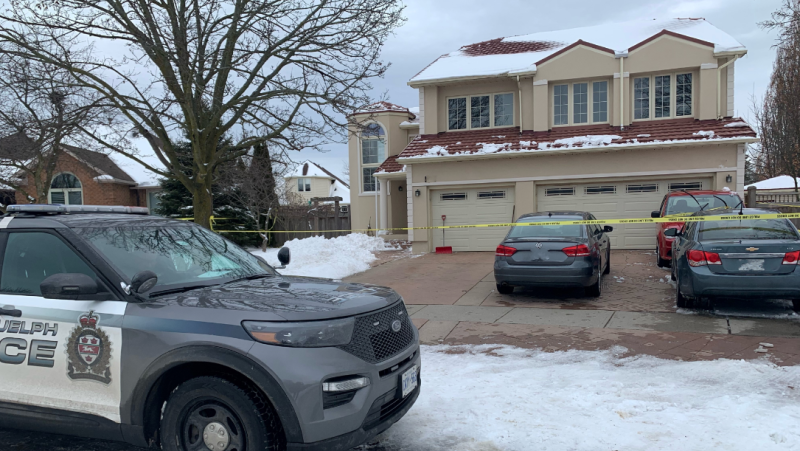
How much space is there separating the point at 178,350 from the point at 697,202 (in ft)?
40.7

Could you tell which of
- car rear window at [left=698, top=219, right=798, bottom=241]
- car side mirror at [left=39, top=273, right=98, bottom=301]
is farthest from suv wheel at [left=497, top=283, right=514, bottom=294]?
car side mirror at [left=39, top=273, right=98, bottom=301]

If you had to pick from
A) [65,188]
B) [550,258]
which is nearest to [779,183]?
[550,258]

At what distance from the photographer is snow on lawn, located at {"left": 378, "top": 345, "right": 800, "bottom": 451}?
4.06m

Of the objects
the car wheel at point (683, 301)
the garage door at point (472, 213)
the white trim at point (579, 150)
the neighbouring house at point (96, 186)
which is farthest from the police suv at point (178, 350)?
the neighbouring house at point (96, 186)

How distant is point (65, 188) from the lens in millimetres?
27438

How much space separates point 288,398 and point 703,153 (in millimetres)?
15601

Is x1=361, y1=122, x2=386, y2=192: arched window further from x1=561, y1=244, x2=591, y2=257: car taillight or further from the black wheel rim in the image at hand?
the black wheel rim

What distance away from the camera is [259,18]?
11820mm

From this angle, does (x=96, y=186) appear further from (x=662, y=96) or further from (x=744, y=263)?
(x=744, y=263)

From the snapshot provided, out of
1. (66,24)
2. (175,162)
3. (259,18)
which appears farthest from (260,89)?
(66,24)

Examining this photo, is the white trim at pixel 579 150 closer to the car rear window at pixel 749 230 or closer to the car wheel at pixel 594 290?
the car wheel at pixel 594 290

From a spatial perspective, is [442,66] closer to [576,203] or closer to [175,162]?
[576,203]

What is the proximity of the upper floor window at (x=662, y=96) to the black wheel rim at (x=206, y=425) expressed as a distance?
54.5ft

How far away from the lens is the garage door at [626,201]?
16062 mm
